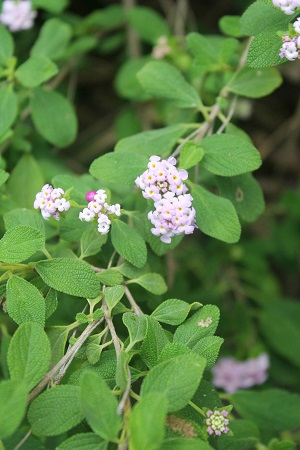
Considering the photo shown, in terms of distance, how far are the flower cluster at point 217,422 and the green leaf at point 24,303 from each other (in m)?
0.58

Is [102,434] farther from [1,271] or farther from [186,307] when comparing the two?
[1,271]

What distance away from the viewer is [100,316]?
6.26ft

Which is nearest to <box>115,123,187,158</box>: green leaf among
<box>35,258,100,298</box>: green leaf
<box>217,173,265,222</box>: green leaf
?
<box>217,173,265,222</box>: green leaf

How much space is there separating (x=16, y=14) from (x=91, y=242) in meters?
1.60

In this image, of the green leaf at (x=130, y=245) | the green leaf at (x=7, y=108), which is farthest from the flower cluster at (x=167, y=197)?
the green leaf at (x=7, y=108)

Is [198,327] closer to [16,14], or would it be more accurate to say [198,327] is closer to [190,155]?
[190,155]

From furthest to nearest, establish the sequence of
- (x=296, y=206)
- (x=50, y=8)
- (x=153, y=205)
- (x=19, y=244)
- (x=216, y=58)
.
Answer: (x=296, y=206) → (x=50, y=8) → (x=216, y=58) → (x=153, y=205) → (x=19, y=244)

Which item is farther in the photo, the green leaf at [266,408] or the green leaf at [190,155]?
the green leaf at [266,408]

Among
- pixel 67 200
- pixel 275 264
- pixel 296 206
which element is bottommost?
pixel 275 264

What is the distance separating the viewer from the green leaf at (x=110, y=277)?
6.68 feet

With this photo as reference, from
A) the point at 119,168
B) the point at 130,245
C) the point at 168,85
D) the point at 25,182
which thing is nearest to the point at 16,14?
the point at 25,182

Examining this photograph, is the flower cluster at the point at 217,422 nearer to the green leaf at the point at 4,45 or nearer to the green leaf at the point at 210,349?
the green leaf at the point at 210,349

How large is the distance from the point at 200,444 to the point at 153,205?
30.9 inches

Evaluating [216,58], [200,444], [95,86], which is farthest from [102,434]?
[95,86]
